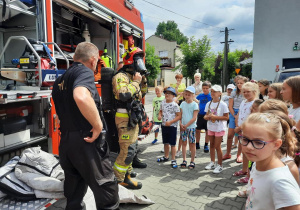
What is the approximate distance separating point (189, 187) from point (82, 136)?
1995 millimetres

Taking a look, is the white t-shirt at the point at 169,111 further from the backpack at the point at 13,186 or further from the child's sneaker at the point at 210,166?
the backpack at the point at 13,186

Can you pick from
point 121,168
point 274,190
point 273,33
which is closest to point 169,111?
point 121,168

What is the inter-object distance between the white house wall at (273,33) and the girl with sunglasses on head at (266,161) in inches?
536

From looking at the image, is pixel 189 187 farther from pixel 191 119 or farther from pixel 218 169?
pixel 191 119

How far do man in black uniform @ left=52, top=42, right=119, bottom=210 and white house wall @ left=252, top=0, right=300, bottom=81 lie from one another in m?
13.7

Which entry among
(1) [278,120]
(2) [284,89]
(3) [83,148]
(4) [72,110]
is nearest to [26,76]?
(4) [72,110]

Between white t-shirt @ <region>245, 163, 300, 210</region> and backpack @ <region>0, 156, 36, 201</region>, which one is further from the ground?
white t-shirt @ <region>245, 163, 300, 210</region>

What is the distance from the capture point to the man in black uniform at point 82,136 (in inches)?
77.9

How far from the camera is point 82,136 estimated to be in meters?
2.04

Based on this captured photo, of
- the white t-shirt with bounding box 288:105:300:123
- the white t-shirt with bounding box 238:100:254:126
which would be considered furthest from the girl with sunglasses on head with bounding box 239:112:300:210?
the white t-shirt with bounding box 238:100:254:126

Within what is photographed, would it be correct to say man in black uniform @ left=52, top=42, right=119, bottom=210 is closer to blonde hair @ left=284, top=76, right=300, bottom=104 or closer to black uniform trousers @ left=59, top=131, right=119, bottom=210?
black uniform trousers @ left=59, top=131, right=119, bottom=210

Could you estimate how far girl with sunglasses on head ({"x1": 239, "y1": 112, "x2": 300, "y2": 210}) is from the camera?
4.23 feet

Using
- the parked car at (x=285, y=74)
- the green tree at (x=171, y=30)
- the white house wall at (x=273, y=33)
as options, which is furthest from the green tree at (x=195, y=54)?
the green tree at (x=171, y=30)

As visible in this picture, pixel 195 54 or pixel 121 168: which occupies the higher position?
pixel 195 54
